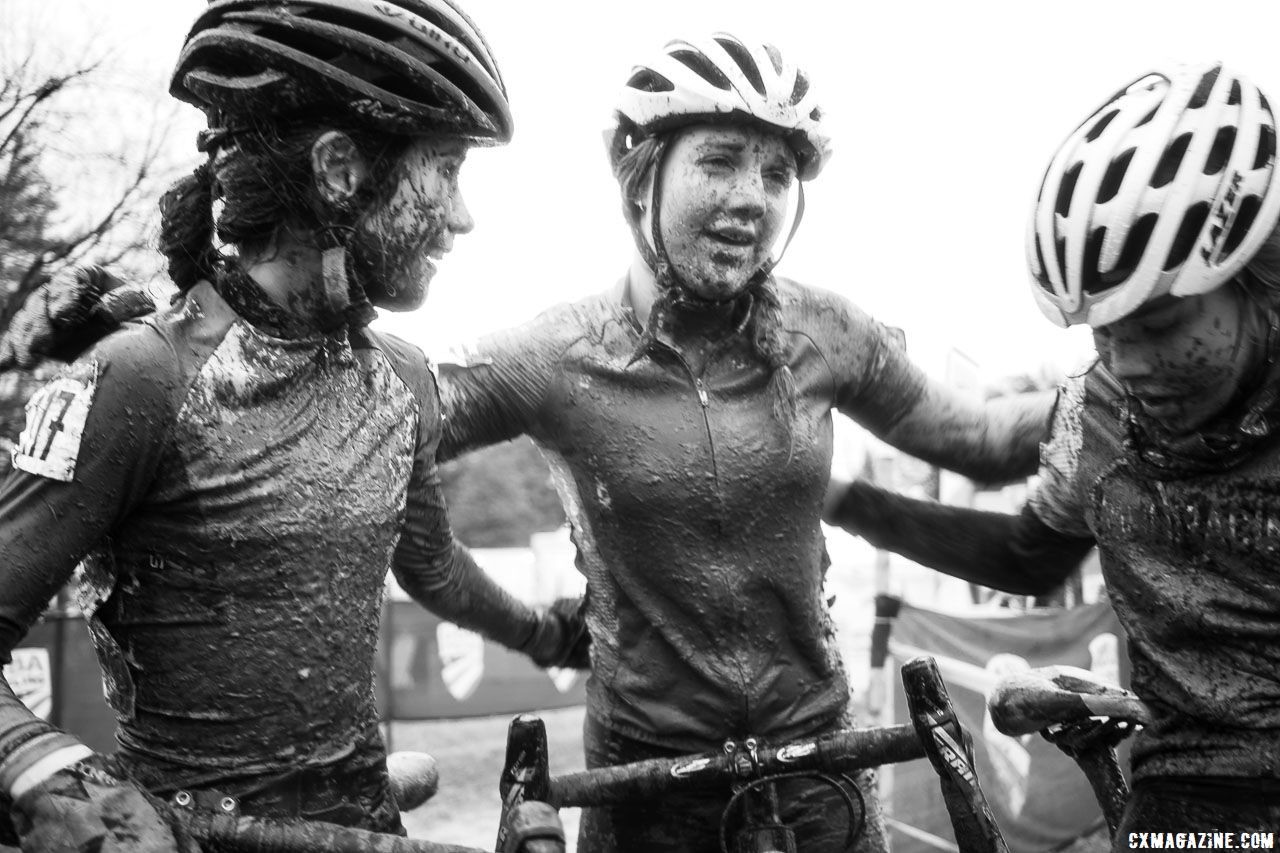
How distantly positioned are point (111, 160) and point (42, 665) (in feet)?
14.4

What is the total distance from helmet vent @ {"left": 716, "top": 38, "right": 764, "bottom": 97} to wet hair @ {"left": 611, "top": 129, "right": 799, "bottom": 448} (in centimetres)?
27

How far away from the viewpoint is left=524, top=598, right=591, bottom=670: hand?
3596 mm

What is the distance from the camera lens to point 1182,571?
299 centimetres

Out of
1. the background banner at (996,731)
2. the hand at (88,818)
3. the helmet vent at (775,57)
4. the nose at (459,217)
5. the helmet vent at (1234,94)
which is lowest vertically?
the background banner at (996,731)

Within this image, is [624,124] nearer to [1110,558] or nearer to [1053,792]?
[1110,558]

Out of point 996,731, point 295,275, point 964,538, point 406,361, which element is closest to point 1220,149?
point 964,538

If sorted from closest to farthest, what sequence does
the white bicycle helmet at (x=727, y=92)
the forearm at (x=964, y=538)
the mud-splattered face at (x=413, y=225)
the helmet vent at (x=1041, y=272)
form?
the mud-splattered face at (x=413, y=225) → the helmet vent at (x=1041, y=272) → the white bicycle helmet at (x=727, y=92) → the forearm at (x=964, y=538)

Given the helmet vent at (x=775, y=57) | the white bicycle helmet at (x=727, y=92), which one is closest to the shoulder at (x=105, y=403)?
the white bicycle helmet at (x=727, y=92)

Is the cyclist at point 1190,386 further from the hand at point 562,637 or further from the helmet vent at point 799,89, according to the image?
the hand at point 562,637

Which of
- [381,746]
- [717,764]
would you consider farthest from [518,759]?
[717,764]

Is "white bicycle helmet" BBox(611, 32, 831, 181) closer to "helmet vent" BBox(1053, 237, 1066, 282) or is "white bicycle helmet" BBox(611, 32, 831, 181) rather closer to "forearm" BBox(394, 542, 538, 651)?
"helmet vent" BBox(1053, 237, 1066, 282)

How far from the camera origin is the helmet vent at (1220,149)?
2861 mm

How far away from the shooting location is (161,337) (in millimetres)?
2344

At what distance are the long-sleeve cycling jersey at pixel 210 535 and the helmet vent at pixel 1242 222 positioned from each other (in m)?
2.14
